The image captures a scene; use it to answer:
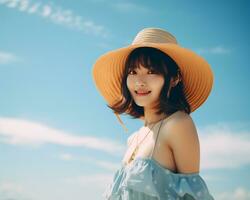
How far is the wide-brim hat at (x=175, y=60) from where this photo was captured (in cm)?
375

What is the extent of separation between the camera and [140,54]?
386 cm

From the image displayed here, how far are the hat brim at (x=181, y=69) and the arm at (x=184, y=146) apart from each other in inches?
27.1

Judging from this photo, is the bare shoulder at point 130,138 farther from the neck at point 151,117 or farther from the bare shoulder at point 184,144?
the bare shoulder at point 184,144

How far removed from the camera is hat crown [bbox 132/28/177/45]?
3904 millimetres

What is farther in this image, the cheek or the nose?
the cheek

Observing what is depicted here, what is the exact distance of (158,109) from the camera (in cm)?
376

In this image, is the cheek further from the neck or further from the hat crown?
the hat crown

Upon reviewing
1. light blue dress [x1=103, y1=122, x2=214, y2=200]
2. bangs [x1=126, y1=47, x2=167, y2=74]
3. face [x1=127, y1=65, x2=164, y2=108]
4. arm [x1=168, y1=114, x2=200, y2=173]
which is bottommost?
light blue dress [x1=103, y1=122, x2=214, y2=200]

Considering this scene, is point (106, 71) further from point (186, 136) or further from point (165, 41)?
point (186, 136)

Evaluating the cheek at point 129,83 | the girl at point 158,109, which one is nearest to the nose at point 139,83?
the girl at point 158,109

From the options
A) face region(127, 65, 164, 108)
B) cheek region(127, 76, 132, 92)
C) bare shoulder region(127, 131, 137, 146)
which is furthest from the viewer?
bare shoulder region(127, 131, 137, 146)

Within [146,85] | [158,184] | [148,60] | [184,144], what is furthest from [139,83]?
[158,184]

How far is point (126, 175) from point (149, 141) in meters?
0.33

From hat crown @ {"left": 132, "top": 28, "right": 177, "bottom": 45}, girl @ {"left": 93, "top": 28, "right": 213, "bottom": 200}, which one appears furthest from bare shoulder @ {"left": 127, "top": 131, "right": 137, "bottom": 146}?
hat crown @ {"left": 132, "top": 28, "right": 177, "bottom": 45}
